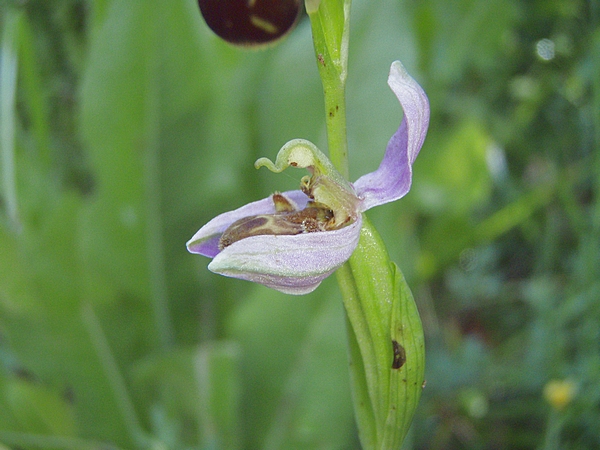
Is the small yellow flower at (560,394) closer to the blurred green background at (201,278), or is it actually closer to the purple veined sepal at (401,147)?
the blurred green background at (201,278)

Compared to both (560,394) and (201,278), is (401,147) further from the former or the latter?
(201,278)

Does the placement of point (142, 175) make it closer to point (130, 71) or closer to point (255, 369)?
point (130, 71)

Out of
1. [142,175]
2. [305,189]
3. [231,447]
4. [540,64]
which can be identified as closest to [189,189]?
[142,175]

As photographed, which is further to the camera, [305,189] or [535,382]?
[535,382]

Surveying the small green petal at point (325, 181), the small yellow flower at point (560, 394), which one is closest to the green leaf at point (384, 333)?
the small green petal at point (325, 181)

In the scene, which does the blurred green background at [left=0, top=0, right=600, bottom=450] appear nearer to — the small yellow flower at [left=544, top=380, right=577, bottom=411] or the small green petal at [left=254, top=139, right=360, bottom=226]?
the small yellow flower at [left=544, top=380, right=577, bottom=411]

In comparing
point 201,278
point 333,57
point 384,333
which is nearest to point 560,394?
point 384,333

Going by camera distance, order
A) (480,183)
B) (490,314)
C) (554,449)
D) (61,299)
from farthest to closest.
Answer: (480,183) < (490,314) < (61,299) < (554,449)
